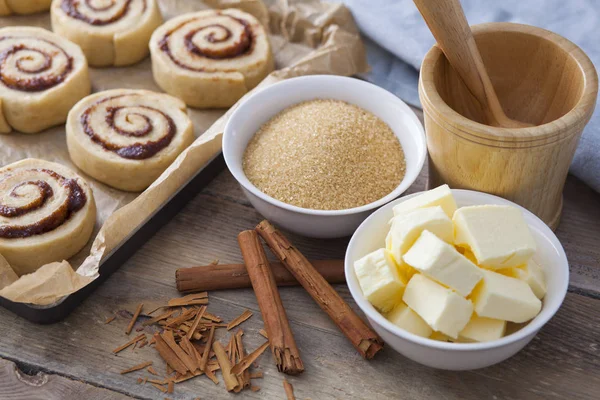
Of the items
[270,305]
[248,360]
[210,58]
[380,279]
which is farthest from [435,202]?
[210,58]

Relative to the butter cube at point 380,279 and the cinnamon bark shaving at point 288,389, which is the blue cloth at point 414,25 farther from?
the cinnamon bark shaving at point 288,389

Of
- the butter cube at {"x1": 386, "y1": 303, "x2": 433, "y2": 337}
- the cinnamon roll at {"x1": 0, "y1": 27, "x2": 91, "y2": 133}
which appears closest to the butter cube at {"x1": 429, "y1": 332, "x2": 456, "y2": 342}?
the butter cube at {"x1": 386, "y1": 303, "x2": 433, "y2": 337}

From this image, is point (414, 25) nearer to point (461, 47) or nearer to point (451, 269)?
point (461, 47)

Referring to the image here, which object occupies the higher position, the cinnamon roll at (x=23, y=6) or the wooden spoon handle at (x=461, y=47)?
the wooden spoon handle at (x=461, y=47)

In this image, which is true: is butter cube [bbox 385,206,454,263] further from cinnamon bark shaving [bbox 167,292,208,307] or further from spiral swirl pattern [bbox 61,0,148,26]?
spiral swirl pattern [bbox 61,0,148,26]

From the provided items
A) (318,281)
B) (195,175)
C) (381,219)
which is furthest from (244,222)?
(381,219)

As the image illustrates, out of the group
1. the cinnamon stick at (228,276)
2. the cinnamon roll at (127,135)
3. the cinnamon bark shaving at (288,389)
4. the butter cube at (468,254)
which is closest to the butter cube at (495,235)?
the butter cube at (468,254)
